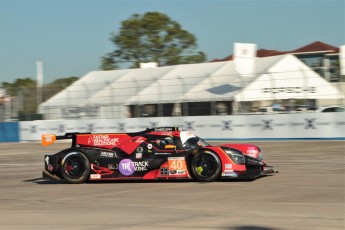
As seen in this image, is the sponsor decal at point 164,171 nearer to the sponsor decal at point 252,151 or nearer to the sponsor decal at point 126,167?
the sponsor decal at point 126,167

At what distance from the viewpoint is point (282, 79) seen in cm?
2838

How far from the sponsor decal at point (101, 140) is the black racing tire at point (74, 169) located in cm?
38

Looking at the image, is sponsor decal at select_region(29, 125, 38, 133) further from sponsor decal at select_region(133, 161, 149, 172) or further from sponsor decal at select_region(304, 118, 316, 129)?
sponsor decal at select_region(133, 161, 149, 172)

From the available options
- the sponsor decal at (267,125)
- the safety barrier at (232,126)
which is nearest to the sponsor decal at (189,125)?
the safety barrier at (232,126)

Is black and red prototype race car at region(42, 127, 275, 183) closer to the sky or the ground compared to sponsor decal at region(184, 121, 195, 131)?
closer to the ground

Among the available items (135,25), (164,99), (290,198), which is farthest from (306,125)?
(135,25)

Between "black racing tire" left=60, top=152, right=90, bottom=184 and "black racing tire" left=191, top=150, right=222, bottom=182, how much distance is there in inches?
89.5

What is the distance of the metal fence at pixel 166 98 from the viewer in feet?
91.1

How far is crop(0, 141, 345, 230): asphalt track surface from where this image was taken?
7516mm

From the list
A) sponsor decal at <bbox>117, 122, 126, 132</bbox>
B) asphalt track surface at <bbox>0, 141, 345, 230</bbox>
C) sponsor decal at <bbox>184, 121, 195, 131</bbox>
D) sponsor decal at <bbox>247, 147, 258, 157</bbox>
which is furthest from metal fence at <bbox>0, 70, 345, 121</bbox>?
sponsor decal at <bbox>247, 147, 258, 157</bbox>

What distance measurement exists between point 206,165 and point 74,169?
9.15 feet

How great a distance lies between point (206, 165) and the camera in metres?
11.8

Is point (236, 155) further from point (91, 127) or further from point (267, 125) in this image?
point (91, 127)

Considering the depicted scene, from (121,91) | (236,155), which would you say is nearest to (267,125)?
(121,91)
